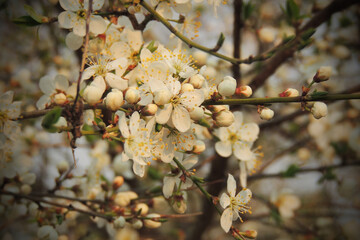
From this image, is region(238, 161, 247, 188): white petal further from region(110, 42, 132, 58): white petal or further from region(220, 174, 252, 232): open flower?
region(110, 42, 132, 58): white petal

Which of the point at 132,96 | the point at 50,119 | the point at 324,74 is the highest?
the point at 324,74

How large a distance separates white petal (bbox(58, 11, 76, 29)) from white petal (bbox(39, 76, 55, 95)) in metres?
0.31

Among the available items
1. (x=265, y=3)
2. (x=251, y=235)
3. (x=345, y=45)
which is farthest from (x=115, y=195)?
(x=265, y=3)

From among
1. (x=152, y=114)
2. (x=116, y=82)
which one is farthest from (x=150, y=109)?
(x=116, y=82)

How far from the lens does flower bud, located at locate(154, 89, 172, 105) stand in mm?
964

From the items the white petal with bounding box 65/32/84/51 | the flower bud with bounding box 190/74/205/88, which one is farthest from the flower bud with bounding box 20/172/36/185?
the flower bud with bounding box 190/74/205/88

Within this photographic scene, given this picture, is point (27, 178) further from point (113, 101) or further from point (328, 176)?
point (328, 176)

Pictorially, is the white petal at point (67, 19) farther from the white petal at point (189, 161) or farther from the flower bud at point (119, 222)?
the flower bud at point (119, 222)

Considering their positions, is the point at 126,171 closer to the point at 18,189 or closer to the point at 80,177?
the point at 80,177

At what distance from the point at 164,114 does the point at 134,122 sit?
0.11 m

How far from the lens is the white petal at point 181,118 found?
3.35 feet

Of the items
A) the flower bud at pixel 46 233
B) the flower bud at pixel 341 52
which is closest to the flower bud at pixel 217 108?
the flower bud at pixel 46 233

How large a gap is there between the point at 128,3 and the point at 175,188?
842mm

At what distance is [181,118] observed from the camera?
1.03 metres
